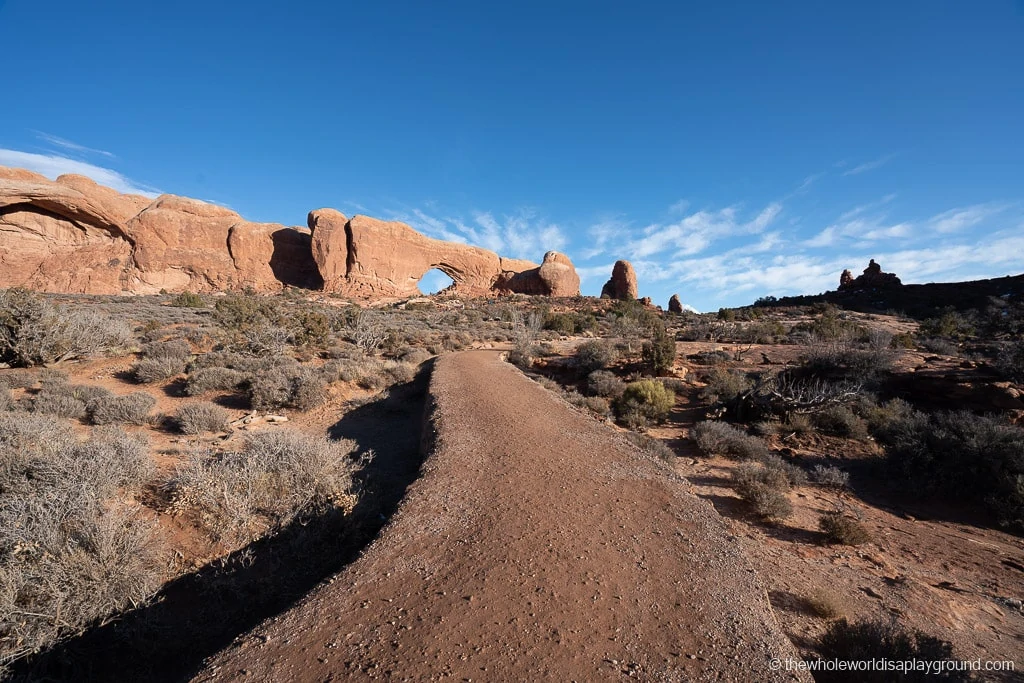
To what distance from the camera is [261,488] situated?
3922mm

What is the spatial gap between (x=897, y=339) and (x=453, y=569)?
19092 millimetres

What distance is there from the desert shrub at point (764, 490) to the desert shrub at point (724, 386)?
3678 mm

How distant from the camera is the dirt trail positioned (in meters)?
2.08

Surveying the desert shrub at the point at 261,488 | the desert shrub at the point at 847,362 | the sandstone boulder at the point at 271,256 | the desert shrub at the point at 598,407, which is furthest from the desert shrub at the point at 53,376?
the sandstone boulder at the point at 271,256

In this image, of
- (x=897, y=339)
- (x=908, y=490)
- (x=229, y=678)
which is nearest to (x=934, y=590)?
(x=908, y=490)

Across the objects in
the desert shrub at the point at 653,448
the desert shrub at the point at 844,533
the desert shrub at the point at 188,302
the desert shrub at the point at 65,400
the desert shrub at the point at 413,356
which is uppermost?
the desert shrub at the point at 188,302

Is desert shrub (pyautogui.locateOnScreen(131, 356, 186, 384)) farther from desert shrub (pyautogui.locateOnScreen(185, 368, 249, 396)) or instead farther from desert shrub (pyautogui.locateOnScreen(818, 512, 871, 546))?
desert shrub (pyautogui.locateOnScreen(818, 512, 871, 546))

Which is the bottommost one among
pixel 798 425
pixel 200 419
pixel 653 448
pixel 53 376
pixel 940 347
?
pixel 653 448

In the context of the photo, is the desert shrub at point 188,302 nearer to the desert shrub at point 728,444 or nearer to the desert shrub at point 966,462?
the desert shrub at point 728,444

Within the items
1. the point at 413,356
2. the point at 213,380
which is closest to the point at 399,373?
the point at 413,356

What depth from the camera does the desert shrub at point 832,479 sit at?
5.55 m

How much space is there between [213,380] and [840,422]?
42.5ft

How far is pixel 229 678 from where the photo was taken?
195 centimetres

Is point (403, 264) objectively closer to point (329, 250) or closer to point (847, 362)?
point (329, 250)
